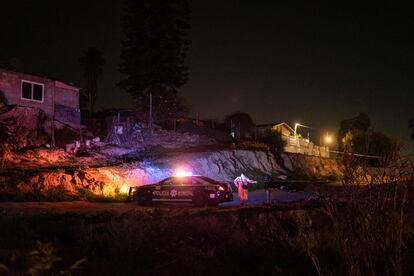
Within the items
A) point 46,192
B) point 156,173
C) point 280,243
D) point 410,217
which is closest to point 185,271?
point 280,243

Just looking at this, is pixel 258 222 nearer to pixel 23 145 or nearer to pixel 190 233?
pixel 190 233

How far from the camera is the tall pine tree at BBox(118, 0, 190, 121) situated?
1861 inches

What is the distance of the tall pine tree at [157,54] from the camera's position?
155 ft

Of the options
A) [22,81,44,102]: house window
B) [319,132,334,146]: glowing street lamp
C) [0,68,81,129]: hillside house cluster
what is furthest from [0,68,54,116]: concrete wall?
[319,132,334,146]: glowing street lamp

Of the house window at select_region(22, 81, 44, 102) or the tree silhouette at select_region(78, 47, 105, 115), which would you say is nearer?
the house window at select_region(22, 81, 44, 102)

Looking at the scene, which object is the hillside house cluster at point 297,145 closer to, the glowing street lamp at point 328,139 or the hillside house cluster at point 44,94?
the glowing street lamp at point 328,139

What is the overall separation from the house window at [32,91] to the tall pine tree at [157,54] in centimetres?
1248

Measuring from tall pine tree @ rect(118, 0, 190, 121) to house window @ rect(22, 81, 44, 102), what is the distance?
41.0 feet

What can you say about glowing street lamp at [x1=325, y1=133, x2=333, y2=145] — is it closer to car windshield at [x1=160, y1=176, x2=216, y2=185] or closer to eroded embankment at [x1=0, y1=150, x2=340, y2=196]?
eroded embankment at [x1=0, y1=150, x2=340, y2=196]

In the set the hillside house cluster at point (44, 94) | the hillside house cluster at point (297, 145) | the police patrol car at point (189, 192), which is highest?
the hillside house cluster at point (44, 94)

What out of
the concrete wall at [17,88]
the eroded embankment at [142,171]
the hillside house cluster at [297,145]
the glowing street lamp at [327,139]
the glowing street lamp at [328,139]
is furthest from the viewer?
the glowing street lamp at [327,139]

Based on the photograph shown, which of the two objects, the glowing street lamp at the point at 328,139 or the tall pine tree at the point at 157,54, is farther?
the glowing street lamp at the point at 328,139

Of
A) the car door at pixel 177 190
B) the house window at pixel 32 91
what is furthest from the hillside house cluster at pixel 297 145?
the car door at pixel 177 190

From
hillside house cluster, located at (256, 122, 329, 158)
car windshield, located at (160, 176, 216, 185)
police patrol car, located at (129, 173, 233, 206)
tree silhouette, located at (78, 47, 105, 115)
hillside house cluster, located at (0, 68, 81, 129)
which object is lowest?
police patrol car, located at (129, 173, 233, 206)
